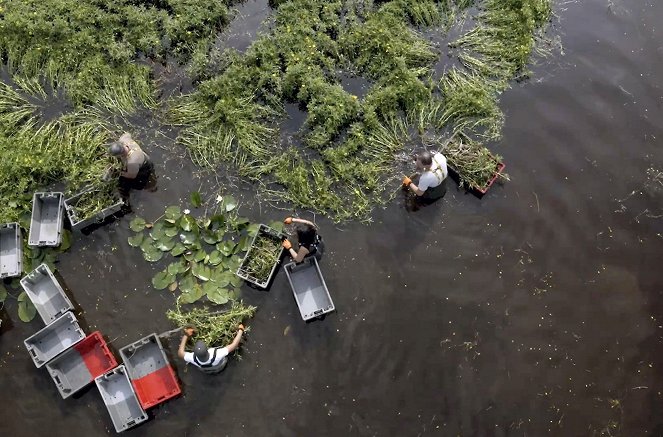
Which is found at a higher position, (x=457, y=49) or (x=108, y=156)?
(x=457, y=49)

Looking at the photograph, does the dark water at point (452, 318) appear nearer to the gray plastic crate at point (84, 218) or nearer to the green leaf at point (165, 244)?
the gray plastic crate at point (84, 218)

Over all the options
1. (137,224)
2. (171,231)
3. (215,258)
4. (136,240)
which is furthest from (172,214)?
(215,258)

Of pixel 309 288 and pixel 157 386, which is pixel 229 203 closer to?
pixel 309 288

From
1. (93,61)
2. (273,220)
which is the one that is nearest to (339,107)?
(273,220)

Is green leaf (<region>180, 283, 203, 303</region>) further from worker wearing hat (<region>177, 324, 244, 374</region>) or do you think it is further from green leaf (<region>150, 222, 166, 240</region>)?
green leaf (<region>150, 222, 166, 240</region>)

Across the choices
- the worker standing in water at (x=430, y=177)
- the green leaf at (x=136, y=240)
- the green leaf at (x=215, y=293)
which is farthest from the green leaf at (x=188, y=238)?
the worker standing in water at (x=430, y=177)

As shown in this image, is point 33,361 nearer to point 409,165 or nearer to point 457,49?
point 409,165
